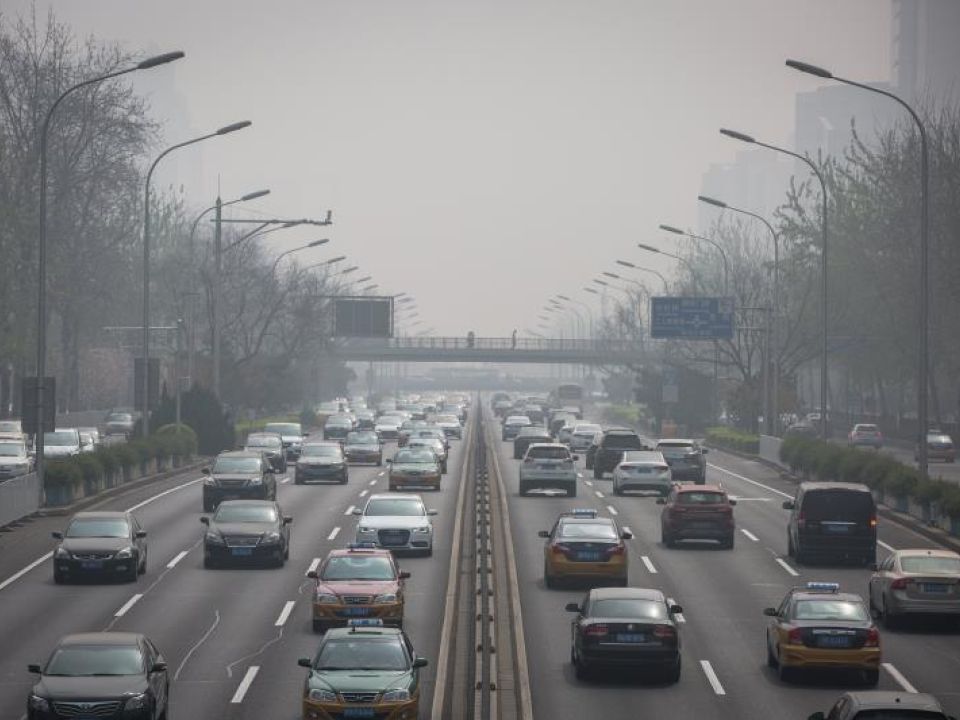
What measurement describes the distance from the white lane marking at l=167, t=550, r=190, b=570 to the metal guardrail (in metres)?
6.27

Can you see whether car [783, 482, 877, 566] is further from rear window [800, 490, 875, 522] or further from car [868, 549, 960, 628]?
car [868, 549, 960, 628]

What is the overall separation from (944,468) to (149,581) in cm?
5679

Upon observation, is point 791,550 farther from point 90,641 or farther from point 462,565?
point 90,641

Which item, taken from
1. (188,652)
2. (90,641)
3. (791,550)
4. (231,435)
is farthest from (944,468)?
(90,641)

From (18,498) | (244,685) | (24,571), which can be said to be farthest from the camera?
(18,498)

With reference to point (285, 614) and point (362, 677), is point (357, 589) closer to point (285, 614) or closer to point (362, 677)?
point (285, 614)

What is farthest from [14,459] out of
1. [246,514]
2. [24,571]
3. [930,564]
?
[930,564]

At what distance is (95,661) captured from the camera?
2533 centimetres

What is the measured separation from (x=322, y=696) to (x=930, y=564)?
14.1m

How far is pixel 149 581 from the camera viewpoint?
41719mm

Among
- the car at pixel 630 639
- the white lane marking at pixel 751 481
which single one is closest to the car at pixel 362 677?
the car at pixel 630 639

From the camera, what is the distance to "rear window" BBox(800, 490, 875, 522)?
148 ft

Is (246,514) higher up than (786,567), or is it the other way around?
(246,514)

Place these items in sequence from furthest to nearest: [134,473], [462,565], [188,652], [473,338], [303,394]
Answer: [473,338], [303,394], [134,473], [462,565], [188,652]
